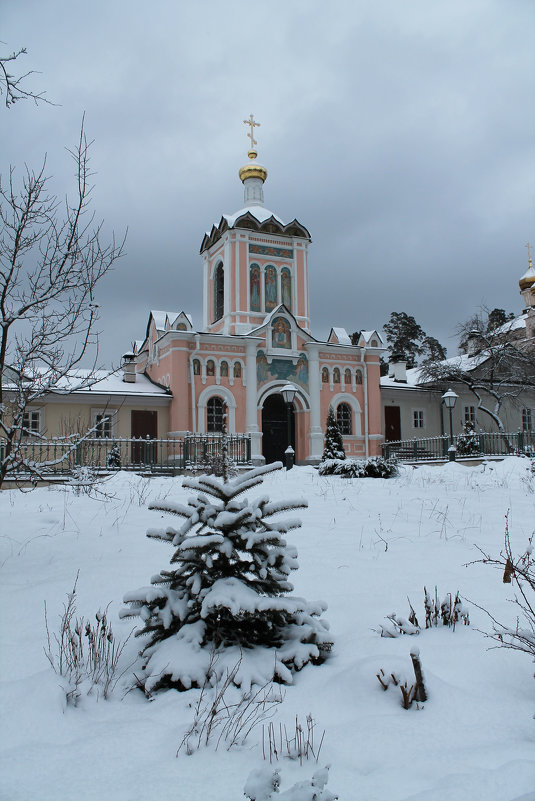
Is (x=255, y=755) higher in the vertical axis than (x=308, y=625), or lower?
lower

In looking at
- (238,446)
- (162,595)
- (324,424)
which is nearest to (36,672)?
(162,595)

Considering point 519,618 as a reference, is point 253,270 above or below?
above

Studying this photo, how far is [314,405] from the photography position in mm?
27703

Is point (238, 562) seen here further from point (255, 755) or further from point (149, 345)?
point (149, 345)

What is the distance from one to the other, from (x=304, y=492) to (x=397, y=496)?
1.74 metres

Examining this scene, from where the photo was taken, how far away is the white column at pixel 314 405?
2738 centimetres

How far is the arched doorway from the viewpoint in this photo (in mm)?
27750

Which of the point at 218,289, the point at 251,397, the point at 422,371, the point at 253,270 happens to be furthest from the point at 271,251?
the point at 422,371

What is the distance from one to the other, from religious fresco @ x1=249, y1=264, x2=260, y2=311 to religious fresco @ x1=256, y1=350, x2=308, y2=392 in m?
2.87

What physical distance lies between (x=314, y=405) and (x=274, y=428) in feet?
6.67

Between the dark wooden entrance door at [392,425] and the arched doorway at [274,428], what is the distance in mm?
5476

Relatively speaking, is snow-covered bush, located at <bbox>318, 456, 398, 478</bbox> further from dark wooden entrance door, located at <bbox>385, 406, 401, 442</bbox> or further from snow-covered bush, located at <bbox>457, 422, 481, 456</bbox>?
dark wooden entrance door, located at <bbox>385, 406, 401, 442</bbox>

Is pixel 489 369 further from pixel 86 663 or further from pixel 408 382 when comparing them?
pixel 86 663

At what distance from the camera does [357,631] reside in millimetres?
4051
